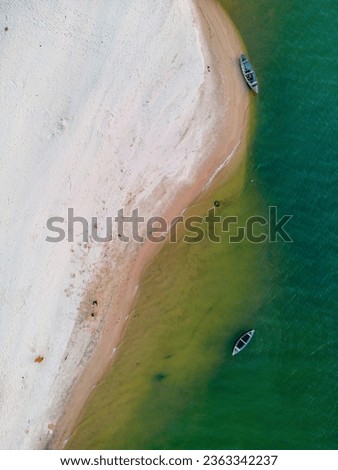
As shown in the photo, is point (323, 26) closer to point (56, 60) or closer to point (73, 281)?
point (56, 60)

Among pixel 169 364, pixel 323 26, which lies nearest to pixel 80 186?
pixel 169 364

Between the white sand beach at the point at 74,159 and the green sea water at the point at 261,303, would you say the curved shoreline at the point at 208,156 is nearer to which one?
the white sand beach at the point at 74,159

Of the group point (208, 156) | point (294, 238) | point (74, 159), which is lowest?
point (294, 238)

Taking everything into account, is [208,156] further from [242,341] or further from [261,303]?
[242,341]

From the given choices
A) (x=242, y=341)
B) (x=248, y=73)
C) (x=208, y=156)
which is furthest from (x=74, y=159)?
(x=242, y=341)

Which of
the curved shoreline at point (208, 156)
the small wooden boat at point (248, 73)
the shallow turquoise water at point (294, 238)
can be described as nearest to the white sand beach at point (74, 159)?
the curved shoreline at point (208, 156)

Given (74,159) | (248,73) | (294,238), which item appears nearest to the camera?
(74,159)
